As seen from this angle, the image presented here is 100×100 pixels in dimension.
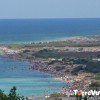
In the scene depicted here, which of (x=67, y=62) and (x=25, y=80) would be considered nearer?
(x=25, y=80)

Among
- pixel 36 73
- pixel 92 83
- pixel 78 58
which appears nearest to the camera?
pixel 92 83

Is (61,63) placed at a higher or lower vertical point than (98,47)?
lower

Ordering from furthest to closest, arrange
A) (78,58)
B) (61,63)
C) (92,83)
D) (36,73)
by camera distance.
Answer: (78,58)
(61,63)
(36,73)
(92,83)

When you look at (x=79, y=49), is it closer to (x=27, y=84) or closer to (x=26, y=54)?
(x=26, y=54)

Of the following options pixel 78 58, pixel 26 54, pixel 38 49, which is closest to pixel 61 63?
pixel 78 58

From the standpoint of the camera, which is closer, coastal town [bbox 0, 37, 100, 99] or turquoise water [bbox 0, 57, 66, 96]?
turquoise water [bbox 0, 57, 66, 96]

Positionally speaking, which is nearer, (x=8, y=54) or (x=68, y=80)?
(x=68, y=80)

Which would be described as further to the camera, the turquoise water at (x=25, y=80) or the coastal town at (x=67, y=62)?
the coastal town at (x=67, y=62)

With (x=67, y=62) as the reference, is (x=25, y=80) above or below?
below
